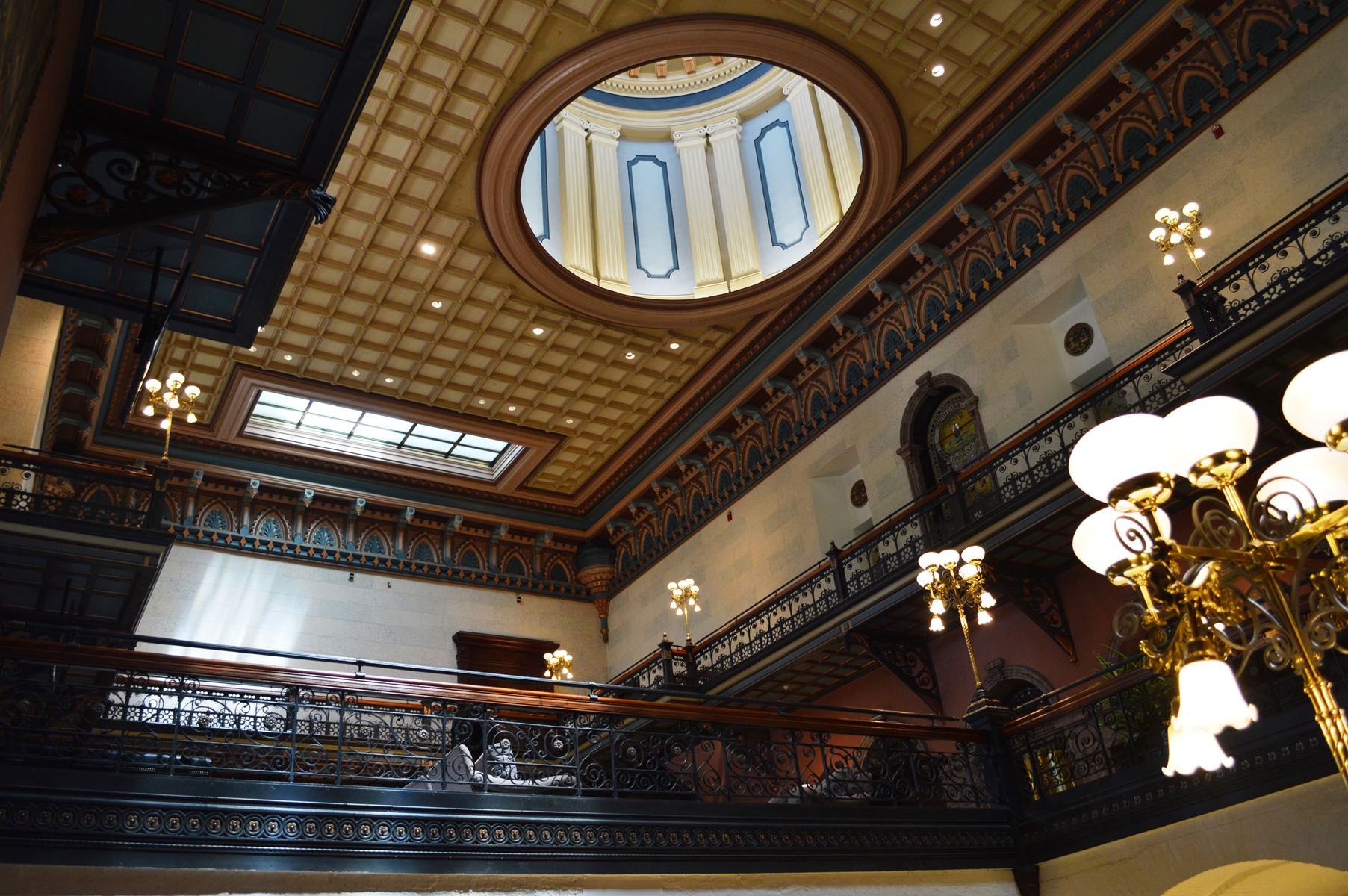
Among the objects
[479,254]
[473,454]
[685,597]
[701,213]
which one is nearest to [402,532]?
[473,454]

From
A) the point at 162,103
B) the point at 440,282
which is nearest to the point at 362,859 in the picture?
the point at 162,103

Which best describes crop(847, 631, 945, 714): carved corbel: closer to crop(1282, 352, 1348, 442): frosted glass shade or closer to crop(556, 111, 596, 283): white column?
crop(556, 111, 596, 283): white column

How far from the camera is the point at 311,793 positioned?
5.66 meters

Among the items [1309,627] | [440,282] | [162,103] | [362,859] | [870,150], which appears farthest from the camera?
Result: [440,282]

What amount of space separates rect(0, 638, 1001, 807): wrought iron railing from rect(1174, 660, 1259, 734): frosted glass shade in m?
4.09

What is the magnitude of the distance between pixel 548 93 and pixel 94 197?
719 centimetres

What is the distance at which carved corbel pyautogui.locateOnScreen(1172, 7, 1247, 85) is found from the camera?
9672 mm

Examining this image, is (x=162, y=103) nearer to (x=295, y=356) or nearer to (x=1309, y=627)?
(x=1309, y=627)

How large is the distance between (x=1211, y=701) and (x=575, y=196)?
13273 mm

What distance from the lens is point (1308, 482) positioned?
371 centimetres

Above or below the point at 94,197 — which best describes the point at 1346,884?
below

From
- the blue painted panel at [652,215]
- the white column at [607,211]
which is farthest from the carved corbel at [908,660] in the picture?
the blue painted panel at [652,215]

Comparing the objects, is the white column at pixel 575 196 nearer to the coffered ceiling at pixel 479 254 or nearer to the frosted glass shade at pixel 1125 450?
the coffered ceiling at pixel 479 254

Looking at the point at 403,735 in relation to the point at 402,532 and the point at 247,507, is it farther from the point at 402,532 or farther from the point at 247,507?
the point at 402,532
